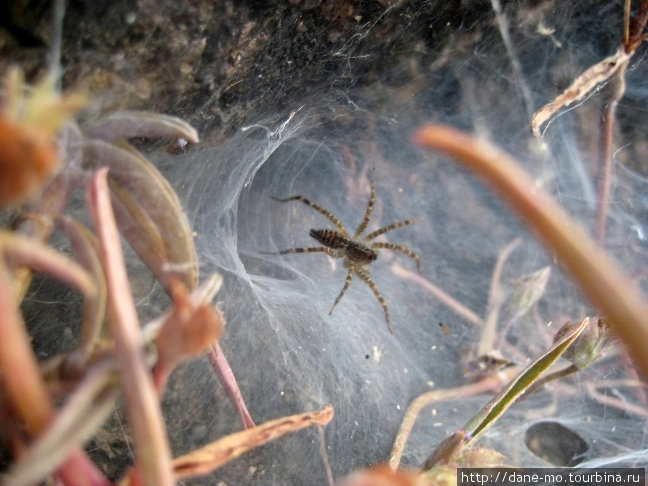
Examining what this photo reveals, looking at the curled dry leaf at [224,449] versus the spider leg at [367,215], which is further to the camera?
the spider leg at [367,215]

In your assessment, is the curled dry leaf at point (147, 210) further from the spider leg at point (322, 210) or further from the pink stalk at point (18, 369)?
the spider leg at point (322, 210)

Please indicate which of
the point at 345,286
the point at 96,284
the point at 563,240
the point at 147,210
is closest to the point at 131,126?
the point at 147,210

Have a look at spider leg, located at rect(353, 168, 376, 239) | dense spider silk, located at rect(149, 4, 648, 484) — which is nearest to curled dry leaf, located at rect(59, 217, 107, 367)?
dense spider silk, located at rect(149, 4, 648, 484)

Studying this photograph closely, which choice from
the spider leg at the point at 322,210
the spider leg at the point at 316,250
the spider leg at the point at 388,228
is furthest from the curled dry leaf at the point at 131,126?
the spider leg at the point at 388,228

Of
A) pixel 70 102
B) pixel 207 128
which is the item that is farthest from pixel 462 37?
pixel 70 102

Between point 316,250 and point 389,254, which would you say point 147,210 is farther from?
point 389,254

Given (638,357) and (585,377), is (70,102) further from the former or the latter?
(585,377)
